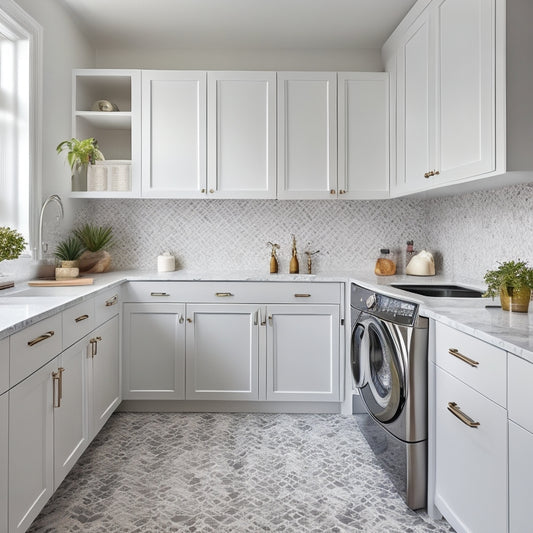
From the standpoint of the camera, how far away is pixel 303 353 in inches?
113

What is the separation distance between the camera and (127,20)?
2918 millimetres

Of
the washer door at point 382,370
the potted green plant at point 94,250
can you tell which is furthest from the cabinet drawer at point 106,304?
the washer door at point 382,370

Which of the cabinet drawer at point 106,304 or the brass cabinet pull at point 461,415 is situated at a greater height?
the cabinet drawer at point 106,304

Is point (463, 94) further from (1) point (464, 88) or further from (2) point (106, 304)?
(2) point (106, 304)

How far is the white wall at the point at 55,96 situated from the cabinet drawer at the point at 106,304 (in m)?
0.49

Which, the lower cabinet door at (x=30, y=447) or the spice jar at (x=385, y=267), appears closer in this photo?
the lower cabinet door at (x=30, y=447)

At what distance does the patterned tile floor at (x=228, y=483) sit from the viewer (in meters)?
1.79

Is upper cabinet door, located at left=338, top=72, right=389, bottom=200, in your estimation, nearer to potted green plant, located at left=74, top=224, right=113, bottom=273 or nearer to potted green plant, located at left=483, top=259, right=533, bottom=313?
potted green plant, located at left=483, top=259, right=533, bottom=313

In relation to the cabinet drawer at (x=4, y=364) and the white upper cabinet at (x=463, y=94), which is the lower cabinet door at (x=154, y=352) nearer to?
the cabinet drawer at (x=4, y=364)

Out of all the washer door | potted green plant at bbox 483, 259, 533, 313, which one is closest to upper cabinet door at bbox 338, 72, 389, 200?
the washer door

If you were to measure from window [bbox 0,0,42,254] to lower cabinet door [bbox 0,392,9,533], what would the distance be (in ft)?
4.63

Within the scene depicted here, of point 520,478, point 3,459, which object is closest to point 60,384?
point 3,459

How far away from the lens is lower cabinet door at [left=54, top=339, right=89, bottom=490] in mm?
1794

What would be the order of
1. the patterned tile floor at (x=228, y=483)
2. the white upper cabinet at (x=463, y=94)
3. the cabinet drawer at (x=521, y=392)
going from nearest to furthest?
the cabinet drawer at (x=521, y=392)
the white upper cabinet at (x=463, y=94)
the patterned tile floor at (x=228, y=483)
